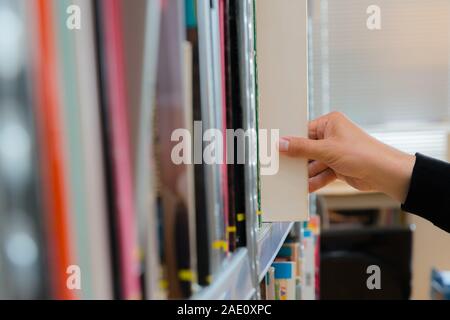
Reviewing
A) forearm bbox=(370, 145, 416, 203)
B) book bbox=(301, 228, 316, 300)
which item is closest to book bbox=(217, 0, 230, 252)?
forearm bbox=(370, 145, 416, 203)

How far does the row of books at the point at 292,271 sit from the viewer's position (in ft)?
2.58

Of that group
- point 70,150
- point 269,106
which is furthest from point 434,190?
point 70,150

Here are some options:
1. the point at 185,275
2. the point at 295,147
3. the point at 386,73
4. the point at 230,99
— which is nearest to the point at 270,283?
the point at 295,147

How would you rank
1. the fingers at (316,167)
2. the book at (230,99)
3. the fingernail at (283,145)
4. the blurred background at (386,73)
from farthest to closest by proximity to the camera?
the blurred background at (386,73)
the fingers at (316,167)
the fingernail at (283,145)
the book at (230,99)

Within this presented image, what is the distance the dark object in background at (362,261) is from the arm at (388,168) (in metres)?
1.24

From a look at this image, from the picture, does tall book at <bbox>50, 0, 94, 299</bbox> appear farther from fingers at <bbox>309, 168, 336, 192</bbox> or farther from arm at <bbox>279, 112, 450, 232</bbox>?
fingers at <bbox>309, 168, 336, 192</bbox>

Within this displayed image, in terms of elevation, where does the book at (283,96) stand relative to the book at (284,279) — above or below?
above

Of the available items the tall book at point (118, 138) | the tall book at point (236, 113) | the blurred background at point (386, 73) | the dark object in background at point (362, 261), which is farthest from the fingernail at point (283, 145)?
the blurred background at point (386, 73)

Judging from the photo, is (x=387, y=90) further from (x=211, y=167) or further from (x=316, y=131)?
(x=211, y=167)

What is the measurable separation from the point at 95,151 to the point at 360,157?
66 cm

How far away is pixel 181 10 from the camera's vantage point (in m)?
0.37

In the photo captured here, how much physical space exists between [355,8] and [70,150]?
3.80 metres

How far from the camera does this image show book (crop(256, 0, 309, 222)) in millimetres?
693

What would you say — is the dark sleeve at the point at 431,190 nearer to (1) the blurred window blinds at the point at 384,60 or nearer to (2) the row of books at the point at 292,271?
(2) the row of books at the point at 292,271
